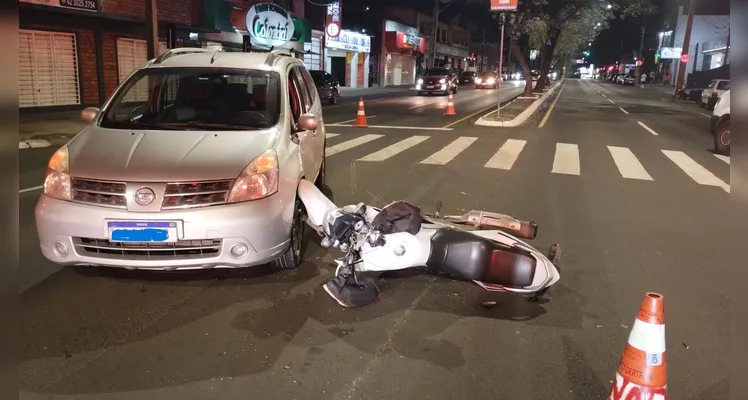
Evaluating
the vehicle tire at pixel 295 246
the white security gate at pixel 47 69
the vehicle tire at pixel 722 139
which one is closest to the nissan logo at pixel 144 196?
the vehicle tire at pixel 295 246

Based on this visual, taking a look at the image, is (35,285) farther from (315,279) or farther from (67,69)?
(67,69)

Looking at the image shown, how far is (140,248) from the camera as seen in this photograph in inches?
163

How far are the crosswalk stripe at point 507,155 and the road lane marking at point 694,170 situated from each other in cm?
316

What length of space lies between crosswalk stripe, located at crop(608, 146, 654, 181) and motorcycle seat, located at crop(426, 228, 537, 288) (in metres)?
6.57

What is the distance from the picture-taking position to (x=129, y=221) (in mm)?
4051

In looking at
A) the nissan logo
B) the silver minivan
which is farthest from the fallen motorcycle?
the nissan logo

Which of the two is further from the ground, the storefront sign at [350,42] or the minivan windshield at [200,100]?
the storefront sign at [350,42]

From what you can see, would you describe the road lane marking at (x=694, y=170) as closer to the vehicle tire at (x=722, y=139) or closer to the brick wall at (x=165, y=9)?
the vehicle tire at (x=722, y=139)

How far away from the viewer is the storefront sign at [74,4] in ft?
54.9

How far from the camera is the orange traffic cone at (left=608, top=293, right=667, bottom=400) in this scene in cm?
278

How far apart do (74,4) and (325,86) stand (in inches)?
431

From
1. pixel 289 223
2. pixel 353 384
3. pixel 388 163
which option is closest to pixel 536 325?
pixel 353 384

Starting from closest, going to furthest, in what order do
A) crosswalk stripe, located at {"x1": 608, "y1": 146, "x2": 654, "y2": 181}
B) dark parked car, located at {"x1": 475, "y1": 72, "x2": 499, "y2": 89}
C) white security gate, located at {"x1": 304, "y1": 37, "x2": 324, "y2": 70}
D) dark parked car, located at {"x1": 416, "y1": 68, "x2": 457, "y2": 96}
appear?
crosswalk stripe, located at {"x1": 608, "y1": 146, "x2": 654, "y2": 181} → dark parked car, located at {"x1": 416, "y1": 68, "x2": 457, "y2": 96} → white security gate, located at {"x1": 304, "y1": 37, "x2": 324, "y2": 70} → dark parked car, located at {"x1": 475, "y1": 72, "x2": 499, "y2": 89}

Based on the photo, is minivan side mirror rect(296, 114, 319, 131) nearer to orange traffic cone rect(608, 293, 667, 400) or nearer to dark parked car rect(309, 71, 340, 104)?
orange traffic cone rect(608, 293, 667, 400)
